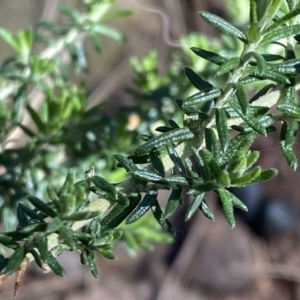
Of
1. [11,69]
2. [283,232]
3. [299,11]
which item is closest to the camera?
[299,11]

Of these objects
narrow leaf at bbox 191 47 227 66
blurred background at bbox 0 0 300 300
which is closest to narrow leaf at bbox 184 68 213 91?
narrow leaf at bbox 191 47 227 66

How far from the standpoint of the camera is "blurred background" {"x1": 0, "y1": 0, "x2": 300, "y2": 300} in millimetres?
2258

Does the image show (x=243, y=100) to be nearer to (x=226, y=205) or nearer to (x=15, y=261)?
(x=226, y=205)

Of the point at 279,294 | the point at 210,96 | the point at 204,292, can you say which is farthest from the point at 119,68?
the point at 210,96

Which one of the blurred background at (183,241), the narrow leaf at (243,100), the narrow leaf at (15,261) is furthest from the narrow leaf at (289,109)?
the blurred background at (183,241)

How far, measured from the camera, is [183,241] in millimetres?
2455

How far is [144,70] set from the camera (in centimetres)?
113

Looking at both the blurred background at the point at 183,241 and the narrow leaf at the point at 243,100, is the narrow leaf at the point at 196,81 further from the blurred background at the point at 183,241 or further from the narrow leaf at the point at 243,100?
the blurred background at the point at 183,241

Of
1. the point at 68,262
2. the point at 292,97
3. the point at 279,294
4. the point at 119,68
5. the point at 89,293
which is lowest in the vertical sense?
the point at 279,294

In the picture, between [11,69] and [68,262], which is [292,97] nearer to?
[11,69]

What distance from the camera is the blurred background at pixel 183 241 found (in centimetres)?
226

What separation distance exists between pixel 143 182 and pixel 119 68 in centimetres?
198

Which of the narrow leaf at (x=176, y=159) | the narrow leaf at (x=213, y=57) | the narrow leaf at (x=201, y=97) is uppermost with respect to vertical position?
the narrow leaf at (x=213, y=57)

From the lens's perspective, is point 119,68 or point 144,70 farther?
point 119,68
